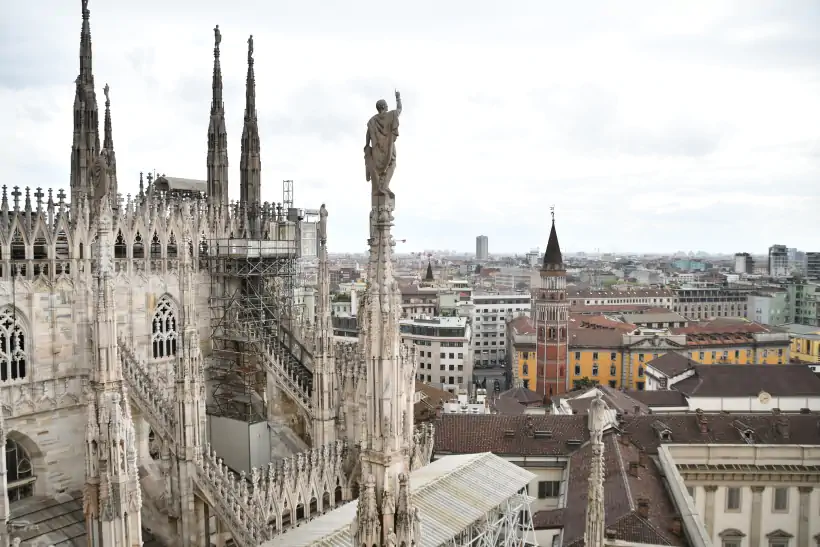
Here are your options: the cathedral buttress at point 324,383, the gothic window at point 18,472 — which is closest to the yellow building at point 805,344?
the cathedral buttress at point 324,383

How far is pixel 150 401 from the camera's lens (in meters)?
19.0

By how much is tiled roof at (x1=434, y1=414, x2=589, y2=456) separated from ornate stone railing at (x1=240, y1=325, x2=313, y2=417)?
703 centimetres

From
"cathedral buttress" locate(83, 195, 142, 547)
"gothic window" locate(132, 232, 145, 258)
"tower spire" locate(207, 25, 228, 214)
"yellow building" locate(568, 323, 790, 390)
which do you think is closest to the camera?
"cathedral buttress" locate(83, 195, 142, 547)

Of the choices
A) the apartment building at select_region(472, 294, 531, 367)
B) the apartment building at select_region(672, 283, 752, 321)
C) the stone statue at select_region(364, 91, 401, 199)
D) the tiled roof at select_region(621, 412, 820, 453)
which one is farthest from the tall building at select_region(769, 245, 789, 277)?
the stone statue at select_region(364, 91, 401, 199)

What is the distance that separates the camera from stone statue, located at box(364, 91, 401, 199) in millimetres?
7749

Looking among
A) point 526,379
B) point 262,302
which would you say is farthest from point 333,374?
point 526,379

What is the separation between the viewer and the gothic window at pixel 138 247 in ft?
74.2

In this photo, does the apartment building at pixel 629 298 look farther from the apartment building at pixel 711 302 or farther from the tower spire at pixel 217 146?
the tower spire at pixel 217 146

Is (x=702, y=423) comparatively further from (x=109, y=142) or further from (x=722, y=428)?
(x=109, y=142)

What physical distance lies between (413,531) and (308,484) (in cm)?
1226

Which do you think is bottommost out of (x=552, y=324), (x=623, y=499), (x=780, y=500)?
(x=780, y=500)

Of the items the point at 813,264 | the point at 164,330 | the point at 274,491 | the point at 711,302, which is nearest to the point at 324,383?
the point at 274,491

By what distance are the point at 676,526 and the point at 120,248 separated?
2016cm

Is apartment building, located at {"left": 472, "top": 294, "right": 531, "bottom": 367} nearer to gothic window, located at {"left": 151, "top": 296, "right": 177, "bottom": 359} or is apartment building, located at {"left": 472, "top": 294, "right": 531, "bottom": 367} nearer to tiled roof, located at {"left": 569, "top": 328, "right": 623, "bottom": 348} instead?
tiled roof, located at {"left": 569, "top": 328, "right": 623, "bottom": 348}
